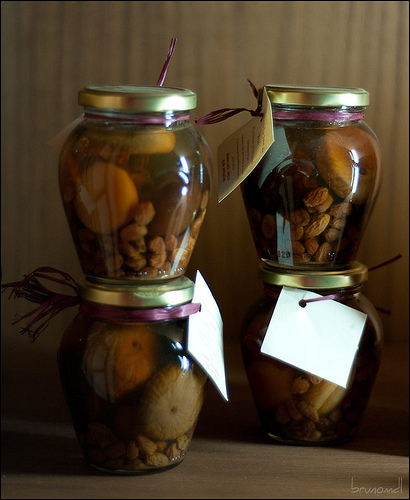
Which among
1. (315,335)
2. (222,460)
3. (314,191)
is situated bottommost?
(222,460)

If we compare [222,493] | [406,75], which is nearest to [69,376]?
[222,493]

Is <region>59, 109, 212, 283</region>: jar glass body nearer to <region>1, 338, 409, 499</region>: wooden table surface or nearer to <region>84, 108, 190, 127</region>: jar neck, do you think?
<region>84, 108, 190, 127</region>: jar neck

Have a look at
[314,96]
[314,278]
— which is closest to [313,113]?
[314,96]

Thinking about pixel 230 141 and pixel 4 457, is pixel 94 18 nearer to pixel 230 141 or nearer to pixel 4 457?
pixel 230 141

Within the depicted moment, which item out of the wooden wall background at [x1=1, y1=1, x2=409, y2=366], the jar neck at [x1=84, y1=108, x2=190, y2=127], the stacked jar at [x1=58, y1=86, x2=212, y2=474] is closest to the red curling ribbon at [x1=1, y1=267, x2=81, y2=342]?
the stacked jar at [x1=58, y1=86, x2=212, y2=474]

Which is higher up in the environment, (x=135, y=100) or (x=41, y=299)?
(x=135, y=100)

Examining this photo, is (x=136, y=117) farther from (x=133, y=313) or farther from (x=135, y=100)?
(x=133, y=313)

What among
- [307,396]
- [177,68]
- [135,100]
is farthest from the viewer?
[177,68]
